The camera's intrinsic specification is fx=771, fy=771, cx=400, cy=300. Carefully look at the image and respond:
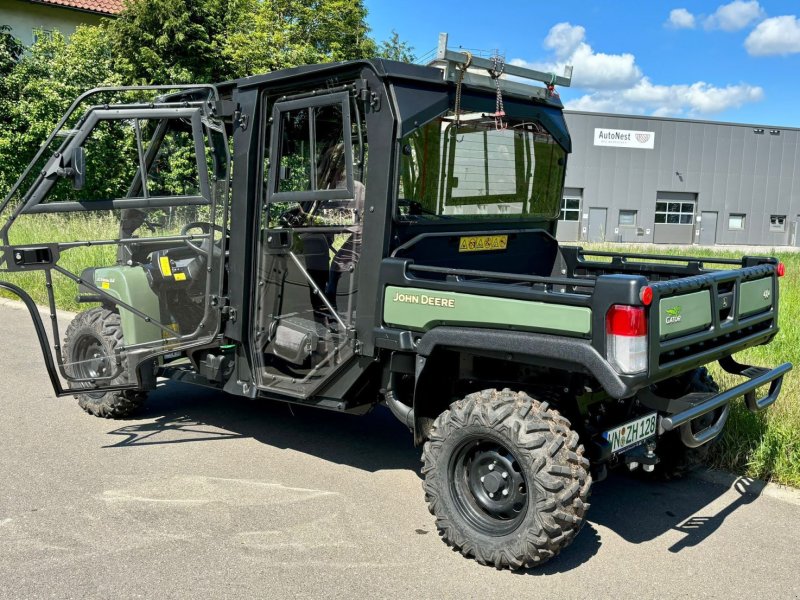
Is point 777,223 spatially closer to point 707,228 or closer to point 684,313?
point 707,228

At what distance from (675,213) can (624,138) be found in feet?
17.9

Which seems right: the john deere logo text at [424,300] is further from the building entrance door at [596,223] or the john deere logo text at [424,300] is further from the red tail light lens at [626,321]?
the building entrance door at [596,223]

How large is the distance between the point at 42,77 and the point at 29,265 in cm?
1630

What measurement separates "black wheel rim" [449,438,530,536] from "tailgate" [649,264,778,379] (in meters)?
0.88

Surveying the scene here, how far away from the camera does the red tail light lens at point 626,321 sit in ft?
10.9

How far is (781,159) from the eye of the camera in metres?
41.5

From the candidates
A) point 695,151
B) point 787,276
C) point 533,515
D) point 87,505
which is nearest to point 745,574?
point 533,515

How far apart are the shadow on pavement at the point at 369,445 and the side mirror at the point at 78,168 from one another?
6.45ft

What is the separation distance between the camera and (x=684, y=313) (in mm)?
3656

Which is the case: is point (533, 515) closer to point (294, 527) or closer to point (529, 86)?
point (294, 527)

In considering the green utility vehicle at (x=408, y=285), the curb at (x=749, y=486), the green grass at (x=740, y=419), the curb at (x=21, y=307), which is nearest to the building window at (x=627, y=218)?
the curb at (x=21, y=307)

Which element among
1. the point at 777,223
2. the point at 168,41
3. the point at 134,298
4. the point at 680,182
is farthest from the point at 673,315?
the point at 777,223

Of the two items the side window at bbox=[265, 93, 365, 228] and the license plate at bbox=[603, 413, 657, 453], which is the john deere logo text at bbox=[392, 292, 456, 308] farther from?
the license plate at bbox=[603, 413, 657, 453]

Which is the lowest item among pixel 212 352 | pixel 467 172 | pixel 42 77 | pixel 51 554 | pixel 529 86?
pixel 51 554
